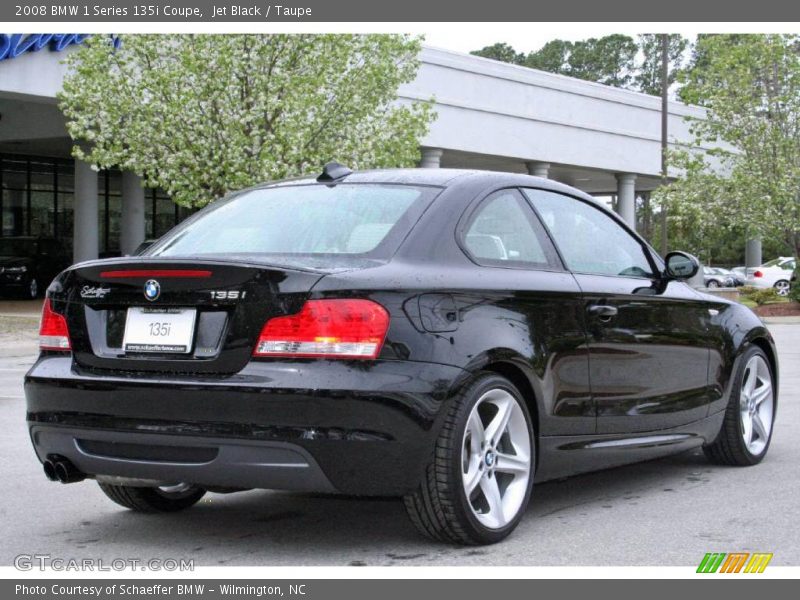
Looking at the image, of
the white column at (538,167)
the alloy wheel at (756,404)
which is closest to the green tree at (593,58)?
the white column at (538,167)

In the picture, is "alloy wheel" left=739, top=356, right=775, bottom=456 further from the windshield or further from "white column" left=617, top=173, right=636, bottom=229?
"white column" left=617, top=173, right=636, bottom=229

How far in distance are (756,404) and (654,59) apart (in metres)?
98.4

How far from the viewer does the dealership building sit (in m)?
34.7

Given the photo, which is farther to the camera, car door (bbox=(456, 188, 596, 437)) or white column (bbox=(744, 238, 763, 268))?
white column (bbox=(744, 238, 763, 268))

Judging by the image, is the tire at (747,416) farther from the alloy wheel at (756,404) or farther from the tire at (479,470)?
the tire at (479,470)

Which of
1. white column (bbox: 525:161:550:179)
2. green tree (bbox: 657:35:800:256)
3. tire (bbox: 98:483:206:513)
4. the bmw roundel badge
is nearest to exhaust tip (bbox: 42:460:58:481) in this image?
tire (bbox: 98:483:206:513)

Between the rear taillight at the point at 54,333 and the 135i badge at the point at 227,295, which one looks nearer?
the 135i badge at the point at 227,295

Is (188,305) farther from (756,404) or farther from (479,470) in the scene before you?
(756,404)

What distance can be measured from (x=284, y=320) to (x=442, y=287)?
0.66 metres

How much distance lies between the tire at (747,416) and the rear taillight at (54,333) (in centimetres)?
371

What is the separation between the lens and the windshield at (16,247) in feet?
113

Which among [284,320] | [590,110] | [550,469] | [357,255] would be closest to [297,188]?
[357,255]

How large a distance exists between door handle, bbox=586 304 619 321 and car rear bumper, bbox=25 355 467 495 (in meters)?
1.21

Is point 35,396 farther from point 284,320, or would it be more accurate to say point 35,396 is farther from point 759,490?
point 759,490
